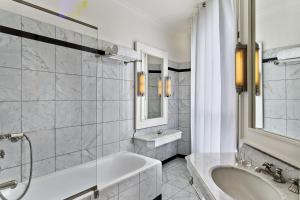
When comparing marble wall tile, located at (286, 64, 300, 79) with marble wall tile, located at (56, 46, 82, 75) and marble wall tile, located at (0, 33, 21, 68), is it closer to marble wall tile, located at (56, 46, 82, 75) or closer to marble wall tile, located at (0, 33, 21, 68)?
marble wall tile, located at (56, 46, 82, 75)

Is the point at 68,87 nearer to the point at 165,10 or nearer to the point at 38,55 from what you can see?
the point at 38,55

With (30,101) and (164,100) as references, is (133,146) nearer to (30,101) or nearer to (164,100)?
(164,100)

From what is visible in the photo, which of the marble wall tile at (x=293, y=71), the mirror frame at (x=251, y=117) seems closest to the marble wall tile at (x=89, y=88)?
the mirror frame at (x=251, y=117)

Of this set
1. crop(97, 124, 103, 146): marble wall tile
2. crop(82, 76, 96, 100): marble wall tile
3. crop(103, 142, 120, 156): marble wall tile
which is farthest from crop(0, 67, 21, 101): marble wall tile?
crop(103, 142, 120, 156): marble wall tile

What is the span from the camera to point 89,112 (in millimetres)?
2318

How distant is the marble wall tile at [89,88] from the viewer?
2281 mm

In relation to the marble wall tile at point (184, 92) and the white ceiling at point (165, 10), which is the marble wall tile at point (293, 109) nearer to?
the white ceiling at point (165, 10)

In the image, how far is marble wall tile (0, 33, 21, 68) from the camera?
1620 mm

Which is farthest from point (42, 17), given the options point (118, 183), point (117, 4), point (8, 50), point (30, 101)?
point (118, 183)

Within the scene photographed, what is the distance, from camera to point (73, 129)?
7.09 feet

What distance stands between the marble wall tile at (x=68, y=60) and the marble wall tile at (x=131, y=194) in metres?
1.56

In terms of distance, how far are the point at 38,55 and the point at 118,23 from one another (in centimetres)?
130

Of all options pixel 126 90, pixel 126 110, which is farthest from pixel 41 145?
pixel 126 90

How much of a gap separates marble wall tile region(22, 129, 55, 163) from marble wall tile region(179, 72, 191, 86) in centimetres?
291
